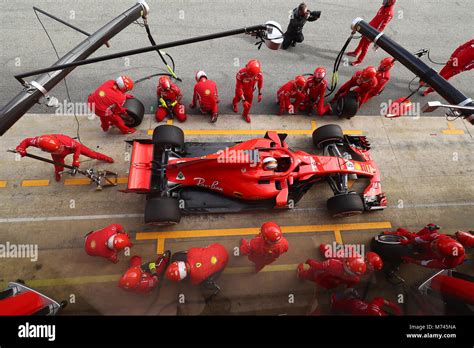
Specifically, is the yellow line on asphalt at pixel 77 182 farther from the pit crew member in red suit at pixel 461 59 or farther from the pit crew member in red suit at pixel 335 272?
the pit crew member in red suit at pixel 461 59

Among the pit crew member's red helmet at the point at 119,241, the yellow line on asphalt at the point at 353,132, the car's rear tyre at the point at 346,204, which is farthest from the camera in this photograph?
the yellow line on asphalt at the point at 353,132

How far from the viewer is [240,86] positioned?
6645mm

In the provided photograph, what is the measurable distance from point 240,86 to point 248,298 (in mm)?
4476

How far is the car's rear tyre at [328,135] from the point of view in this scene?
6.48 meters

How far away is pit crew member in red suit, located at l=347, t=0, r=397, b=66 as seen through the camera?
7.79m

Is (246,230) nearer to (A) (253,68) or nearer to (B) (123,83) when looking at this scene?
(A) (253,68)

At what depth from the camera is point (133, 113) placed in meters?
6.61

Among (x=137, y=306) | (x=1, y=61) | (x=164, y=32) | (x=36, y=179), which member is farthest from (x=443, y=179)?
(x=1, y=61)

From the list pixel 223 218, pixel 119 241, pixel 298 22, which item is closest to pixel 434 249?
pixel 223 218

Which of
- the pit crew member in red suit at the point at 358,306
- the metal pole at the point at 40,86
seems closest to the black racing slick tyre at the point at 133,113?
the metal pole at the point at 40,86

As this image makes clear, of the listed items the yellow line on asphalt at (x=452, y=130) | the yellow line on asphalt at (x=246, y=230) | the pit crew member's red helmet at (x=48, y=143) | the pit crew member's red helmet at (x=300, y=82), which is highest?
the pit crew member's red helmet at (x=300, y=82)

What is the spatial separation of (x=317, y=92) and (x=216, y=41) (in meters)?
3.76

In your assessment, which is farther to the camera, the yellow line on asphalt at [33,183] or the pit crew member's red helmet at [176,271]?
the yellow line on asphalt at [33,183]
